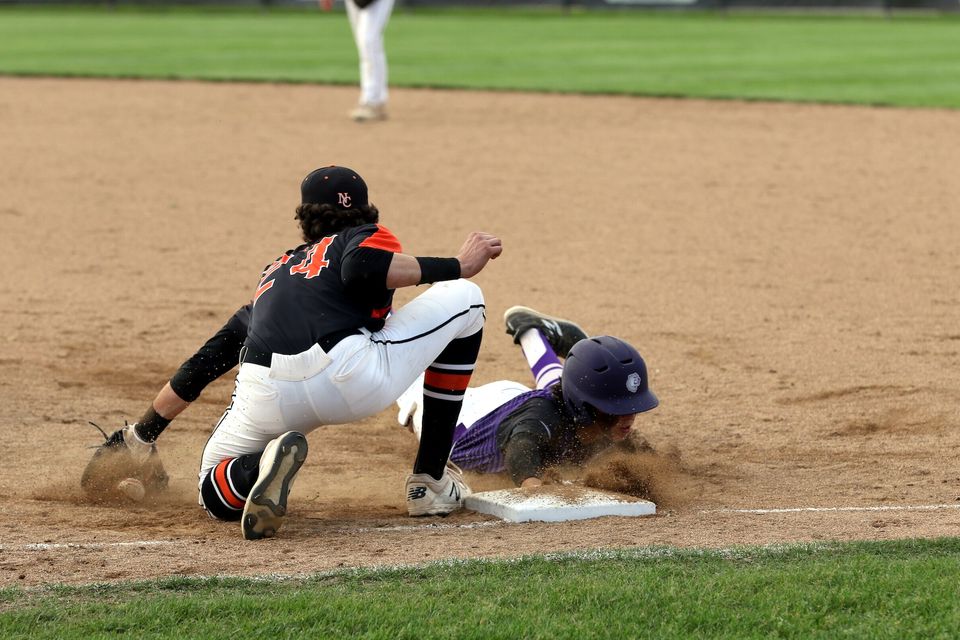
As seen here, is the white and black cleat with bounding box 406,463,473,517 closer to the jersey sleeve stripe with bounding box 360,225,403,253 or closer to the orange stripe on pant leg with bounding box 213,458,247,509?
the orange stripe on pant leg with bounding box 213,458,247,509

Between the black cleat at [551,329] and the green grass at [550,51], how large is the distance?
9.78 m

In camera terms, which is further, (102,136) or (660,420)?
(102,136)

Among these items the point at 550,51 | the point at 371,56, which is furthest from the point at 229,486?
the point at 550,51

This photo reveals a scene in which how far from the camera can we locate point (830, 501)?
4.59 metres

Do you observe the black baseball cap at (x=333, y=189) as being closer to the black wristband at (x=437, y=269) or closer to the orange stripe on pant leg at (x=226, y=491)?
the black wristband at (x=437, y=269)

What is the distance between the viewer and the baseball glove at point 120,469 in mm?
4805

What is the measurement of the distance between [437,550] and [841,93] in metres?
12.6

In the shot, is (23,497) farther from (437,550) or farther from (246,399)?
(437,550)

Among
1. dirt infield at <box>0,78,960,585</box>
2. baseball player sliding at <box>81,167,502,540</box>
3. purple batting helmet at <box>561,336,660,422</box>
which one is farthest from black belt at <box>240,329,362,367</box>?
purple batting helmet at <box>561,336,660,422</box>

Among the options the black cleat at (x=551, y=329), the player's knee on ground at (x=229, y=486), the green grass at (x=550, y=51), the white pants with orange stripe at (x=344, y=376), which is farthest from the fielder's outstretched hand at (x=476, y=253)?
the green grass at (x=550, y=51)

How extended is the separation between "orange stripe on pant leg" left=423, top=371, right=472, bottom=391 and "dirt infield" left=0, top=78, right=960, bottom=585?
0.46 metres

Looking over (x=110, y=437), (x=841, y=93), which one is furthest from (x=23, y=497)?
(x=841, y=93)

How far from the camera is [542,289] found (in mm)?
7828

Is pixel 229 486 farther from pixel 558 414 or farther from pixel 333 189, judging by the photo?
pixel 558 414
